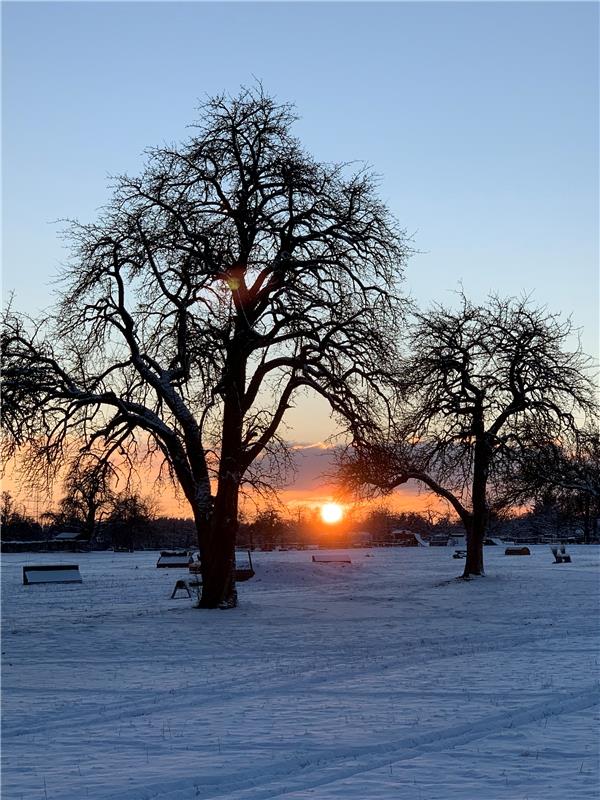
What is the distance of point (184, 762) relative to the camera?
827cm

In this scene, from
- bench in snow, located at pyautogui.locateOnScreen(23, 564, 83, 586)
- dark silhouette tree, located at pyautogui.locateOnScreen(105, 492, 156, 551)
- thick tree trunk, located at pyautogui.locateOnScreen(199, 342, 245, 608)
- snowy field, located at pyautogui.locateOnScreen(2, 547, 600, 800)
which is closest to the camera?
snowy field, located at pyautogui.locateOnScreen(2, 547, 600, 800)

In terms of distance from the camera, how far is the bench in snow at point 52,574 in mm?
39125

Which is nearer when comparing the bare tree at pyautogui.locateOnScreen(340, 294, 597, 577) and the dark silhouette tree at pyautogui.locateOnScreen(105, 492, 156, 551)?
the bare tree at pyautogui.locateOnScreen(340, 294, 597, 577)

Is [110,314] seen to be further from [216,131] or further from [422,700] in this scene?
[422,700]

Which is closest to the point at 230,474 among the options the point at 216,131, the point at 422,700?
the point at 216,131

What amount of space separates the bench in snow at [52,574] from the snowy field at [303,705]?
16.9m

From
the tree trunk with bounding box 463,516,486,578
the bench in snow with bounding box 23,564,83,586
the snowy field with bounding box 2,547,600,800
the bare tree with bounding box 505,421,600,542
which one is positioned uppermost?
the bare tree with bounding box 505,421,600,542

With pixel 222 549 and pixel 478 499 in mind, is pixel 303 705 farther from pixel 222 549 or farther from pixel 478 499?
pixel 478 499

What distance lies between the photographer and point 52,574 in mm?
39969

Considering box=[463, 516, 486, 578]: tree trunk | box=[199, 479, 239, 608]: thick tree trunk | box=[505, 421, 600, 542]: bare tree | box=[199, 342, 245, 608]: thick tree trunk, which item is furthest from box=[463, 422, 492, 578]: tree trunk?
box=[199, 479, 239, 608]: thick tree trunk

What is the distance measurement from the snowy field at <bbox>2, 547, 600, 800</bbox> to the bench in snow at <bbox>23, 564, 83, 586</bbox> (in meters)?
16.9

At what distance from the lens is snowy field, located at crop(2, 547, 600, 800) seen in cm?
766

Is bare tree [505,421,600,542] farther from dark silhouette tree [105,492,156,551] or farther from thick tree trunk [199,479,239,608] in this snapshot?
dark silhouette tree [105,492,156,551]

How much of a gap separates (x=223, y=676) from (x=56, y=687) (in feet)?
8.00
